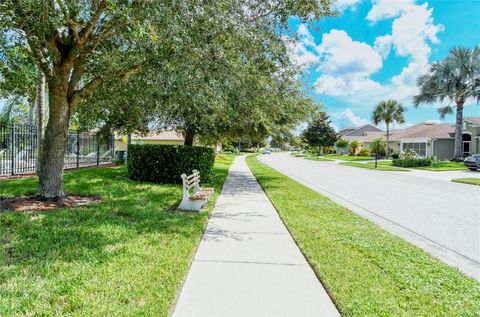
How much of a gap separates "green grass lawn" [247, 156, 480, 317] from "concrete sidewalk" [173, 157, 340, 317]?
0.22 m

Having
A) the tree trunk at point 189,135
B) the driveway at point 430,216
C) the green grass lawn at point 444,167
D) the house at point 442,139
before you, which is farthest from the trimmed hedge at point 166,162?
the house at point 442,139

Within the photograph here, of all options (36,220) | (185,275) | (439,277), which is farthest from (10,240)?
(439,277)

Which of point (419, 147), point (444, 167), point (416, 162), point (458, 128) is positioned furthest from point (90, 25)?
point (419, 147)

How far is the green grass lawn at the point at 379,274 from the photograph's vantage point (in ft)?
11.5

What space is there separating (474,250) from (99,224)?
269 inches

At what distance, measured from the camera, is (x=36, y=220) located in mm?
6168

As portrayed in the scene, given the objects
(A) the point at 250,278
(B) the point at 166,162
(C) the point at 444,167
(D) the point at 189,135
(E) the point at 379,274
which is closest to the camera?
(A) the point at 250,278

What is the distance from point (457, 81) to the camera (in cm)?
3397

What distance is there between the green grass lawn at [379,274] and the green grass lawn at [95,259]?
1928mm

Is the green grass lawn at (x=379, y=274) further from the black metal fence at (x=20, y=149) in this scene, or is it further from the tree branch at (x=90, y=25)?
the black metal fence at (x=20, y=149)

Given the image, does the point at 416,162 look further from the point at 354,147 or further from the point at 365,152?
the point at 354,147

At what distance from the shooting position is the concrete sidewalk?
3.40m

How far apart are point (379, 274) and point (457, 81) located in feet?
123

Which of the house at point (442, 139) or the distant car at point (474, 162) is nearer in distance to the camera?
the distant car at point (474, 162)
